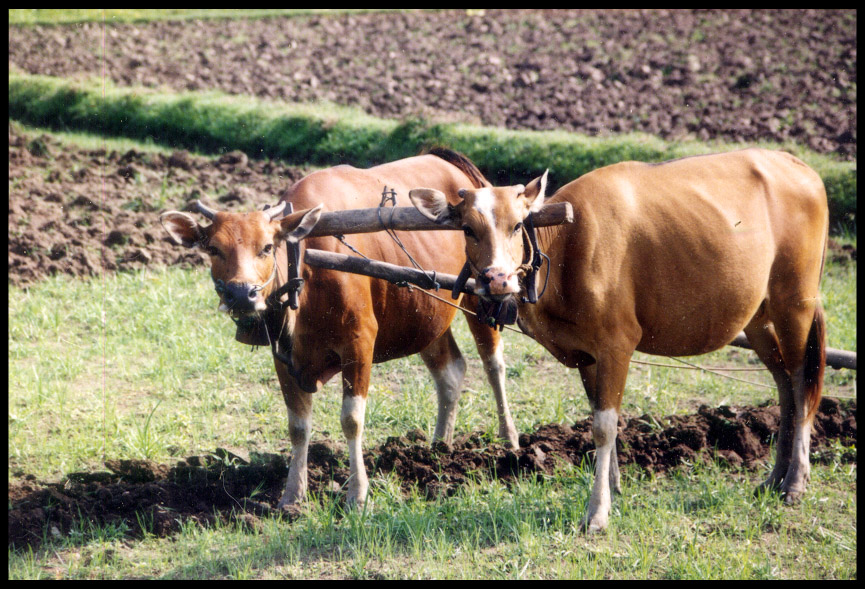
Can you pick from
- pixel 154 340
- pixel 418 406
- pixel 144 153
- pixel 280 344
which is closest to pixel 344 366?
pixel 280 344

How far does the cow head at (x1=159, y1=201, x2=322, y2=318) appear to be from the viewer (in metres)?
4.68

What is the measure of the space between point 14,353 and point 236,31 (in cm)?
1545

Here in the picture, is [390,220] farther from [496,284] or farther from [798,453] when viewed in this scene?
[798,453]

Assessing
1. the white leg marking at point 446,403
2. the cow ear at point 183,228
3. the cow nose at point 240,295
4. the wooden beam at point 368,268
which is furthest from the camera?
the white leg marking at point 446,403

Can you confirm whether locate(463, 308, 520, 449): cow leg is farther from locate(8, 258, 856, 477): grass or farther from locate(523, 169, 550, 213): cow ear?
locate(523, 169, 550, 213): cow ear

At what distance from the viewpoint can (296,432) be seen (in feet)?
18.9

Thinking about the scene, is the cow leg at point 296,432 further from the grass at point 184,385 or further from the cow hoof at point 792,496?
the cow hoof at point 792,496

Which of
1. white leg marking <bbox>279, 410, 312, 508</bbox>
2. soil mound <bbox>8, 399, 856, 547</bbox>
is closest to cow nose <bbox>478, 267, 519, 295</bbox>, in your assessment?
soil mound <bbox>8, 399, 856, 547</bbox>

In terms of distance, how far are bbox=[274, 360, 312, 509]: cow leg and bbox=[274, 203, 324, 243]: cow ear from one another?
3.48ft

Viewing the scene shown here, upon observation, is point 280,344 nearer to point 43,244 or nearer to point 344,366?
point 344,366

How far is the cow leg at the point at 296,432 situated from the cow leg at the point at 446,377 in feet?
3.86

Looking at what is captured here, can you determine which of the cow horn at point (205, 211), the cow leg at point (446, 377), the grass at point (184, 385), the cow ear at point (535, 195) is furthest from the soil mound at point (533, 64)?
the cow horn at point (205, 211)

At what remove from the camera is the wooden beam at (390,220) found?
4.81 meters

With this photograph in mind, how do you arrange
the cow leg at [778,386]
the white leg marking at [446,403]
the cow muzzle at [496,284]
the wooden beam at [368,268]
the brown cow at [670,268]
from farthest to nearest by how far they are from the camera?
1. the white leg marking at [446,403]
2. the cow leg at [778,386]
3. the wooden beam at [368,268]
4. the brown cow at [670,268]
5. the cow muzzle at [496,284]
